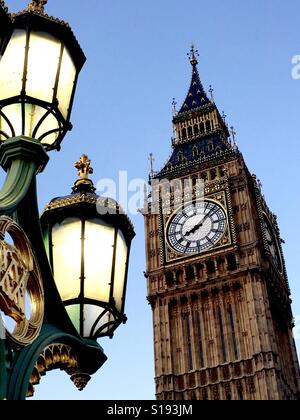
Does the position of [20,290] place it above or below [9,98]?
below

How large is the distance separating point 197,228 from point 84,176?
39.4m

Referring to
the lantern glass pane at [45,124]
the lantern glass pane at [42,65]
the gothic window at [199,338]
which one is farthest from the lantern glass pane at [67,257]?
the gothic window at [199,338]

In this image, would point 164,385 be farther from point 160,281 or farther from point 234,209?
point 234,209

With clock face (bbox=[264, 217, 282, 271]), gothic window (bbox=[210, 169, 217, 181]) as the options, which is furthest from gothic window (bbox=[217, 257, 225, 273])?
gothic window (bbox=[210, 169, 217, 181])

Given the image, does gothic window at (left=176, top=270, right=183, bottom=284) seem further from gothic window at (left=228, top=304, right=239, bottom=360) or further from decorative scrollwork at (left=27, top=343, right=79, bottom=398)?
decorative scrollwork at (left=27, top=343, right=79, bottom=398)

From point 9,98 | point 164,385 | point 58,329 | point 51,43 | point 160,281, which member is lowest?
point 58,329

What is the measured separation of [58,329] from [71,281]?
A: 42cm

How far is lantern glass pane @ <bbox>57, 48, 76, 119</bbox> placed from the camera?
16.0ft

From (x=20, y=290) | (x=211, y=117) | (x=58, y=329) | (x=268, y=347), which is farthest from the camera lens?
(x=211, y=117)

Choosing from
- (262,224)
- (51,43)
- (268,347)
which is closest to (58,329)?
(51,43)

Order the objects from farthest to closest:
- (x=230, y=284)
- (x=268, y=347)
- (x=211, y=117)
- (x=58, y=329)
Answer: (x=211, y=117), (x=230, y=284), (x=268, y=347), (x=58, y=329)

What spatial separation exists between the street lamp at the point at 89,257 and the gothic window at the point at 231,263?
38.5m

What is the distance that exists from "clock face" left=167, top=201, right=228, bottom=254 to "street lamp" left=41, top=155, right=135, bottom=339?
39127 millimetres

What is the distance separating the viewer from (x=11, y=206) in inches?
169
